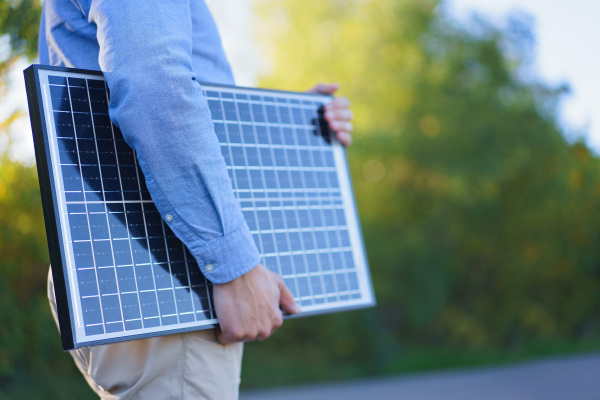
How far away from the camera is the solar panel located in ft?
Answer: 4.59

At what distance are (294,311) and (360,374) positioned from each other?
375 inches

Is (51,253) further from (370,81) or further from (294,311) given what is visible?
(370,81)

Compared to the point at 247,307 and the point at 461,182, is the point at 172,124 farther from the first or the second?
the point at 461,182

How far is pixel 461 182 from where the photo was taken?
39.0 ft

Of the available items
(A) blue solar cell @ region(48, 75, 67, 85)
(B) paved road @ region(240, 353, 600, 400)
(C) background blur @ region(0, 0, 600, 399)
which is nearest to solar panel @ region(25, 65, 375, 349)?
(A) blue solar cell @ region(48, 75, 67, 85)

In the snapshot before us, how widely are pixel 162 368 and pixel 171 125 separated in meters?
0.59

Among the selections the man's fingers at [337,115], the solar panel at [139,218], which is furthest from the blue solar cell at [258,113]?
the man's fingers at [337,115]

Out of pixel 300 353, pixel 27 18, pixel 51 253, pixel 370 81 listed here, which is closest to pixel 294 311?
pixel 51 253

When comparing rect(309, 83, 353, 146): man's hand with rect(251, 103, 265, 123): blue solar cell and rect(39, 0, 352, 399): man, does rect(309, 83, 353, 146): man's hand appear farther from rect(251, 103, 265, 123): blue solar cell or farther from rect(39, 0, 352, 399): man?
rect(39, 0, 352, 399): man

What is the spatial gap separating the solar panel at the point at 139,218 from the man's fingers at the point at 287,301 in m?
0.14

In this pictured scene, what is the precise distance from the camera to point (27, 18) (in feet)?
11.2

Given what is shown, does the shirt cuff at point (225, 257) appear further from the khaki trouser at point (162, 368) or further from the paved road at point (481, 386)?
the paved road at point (481, 386)

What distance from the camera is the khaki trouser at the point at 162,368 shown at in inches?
58.5

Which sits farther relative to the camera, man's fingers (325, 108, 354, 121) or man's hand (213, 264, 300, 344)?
man's fingers (325, 108, 354, 121)
